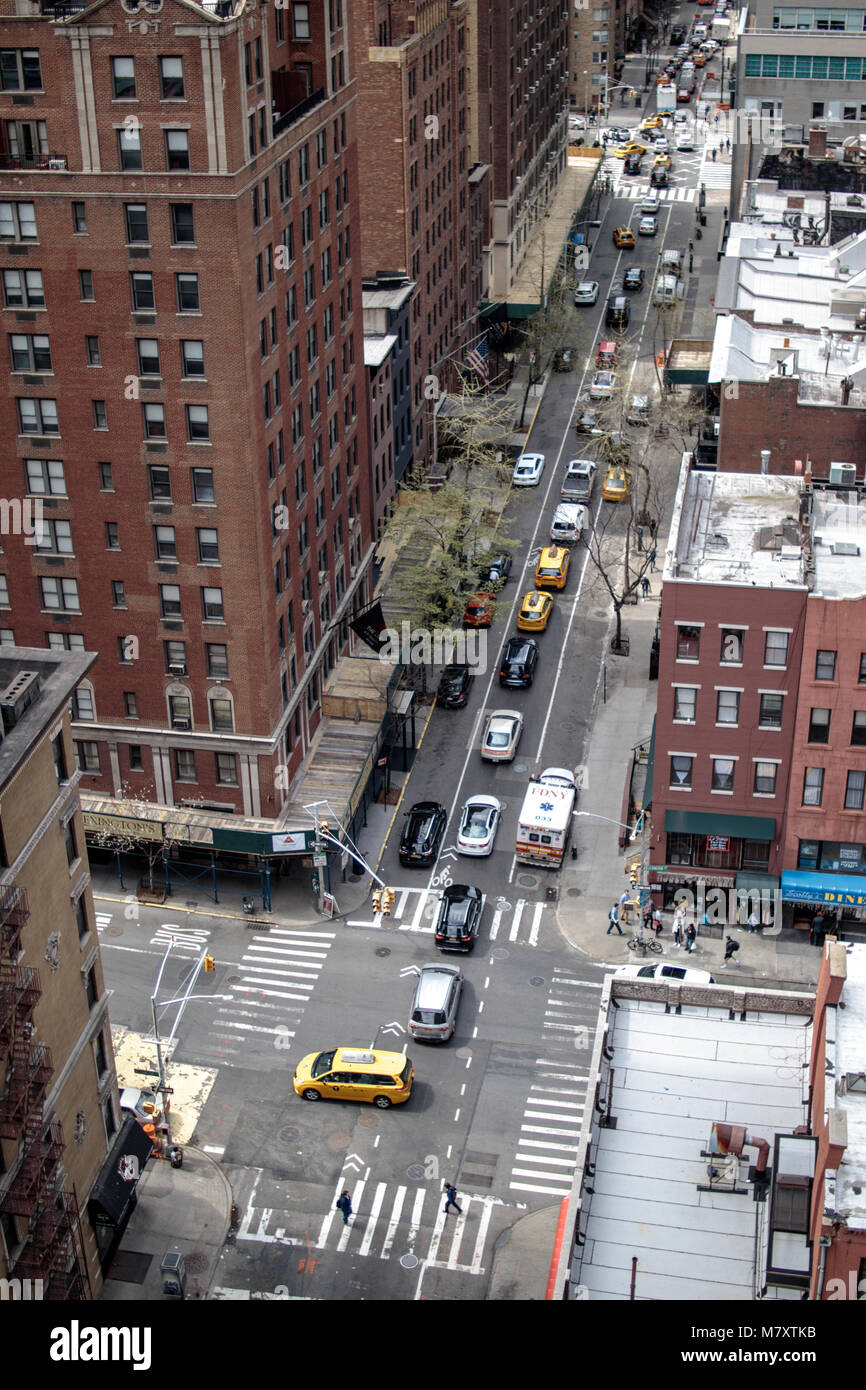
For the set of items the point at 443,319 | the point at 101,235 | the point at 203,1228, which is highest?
the point at 101,235

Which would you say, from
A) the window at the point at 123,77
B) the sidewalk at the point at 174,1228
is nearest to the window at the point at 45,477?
the window at the point at 123,77

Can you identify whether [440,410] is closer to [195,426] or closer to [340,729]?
[340,729]

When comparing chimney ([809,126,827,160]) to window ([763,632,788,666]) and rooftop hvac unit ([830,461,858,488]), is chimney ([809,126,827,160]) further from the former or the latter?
window ([763,632,788,666])

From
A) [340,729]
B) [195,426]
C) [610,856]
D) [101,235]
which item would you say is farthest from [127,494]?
[610,856]

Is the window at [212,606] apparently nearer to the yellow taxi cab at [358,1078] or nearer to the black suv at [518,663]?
the yellow taxi cab at [358,1078]

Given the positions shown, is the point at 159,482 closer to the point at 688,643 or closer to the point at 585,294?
the point at 688,643

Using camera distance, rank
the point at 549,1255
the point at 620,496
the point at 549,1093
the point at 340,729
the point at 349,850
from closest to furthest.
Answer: the point at 549,1255 < the point at 549,1093 < the point at 349,850 < the point at 340,729 < the point at 620,496
